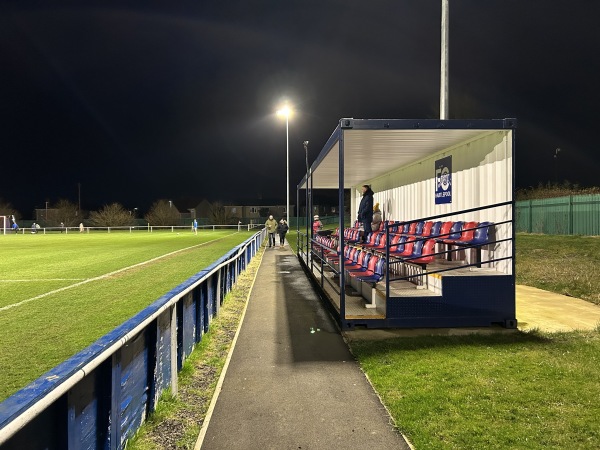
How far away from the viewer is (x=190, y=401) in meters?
4.04

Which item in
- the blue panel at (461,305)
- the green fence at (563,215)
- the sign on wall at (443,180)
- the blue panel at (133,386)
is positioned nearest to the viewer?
the blue panel at (133,386)

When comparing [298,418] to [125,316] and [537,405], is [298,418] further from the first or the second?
[125,316]

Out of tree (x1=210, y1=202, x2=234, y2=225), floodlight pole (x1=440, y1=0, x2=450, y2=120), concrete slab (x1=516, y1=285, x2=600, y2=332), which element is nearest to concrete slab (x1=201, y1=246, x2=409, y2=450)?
concrete slab (x1=516, y1=285, x2=600, y2=332)

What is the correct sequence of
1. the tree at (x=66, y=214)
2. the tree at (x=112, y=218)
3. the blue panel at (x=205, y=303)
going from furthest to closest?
the tree at (x=66, y=214) → the tree at (x=112, y=218) → the blue panel at (x=205, y=303)

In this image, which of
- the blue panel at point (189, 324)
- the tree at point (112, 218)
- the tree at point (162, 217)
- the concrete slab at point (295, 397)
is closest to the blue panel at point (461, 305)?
the concrete slab at point (295, 397)

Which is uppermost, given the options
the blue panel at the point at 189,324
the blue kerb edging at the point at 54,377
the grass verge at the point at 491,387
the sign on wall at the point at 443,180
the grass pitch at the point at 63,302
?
the sign on wall at the point at 443,180

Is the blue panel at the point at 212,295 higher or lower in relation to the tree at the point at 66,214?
lower

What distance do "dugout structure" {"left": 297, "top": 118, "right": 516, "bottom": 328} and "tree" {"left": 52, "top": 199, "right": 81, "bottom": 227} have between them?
83.1 m

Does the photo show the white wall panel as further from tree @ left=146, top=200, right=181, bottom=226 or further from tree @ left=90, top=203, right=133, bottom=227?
tree @ left=90, top=203, right=133, bottom=227

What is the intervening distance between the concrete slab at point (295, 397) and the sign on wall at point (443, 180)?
13.3 ft

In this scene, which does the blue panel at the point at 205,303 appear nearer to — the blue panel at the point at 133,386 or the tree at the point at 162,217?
the blue panel at the point at 133,386

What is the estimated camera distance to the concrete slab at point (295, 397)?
11.0ft

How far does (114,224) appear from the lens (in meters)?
71.8

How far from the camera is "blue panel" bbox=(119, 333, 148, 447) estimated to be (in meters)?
3.01
